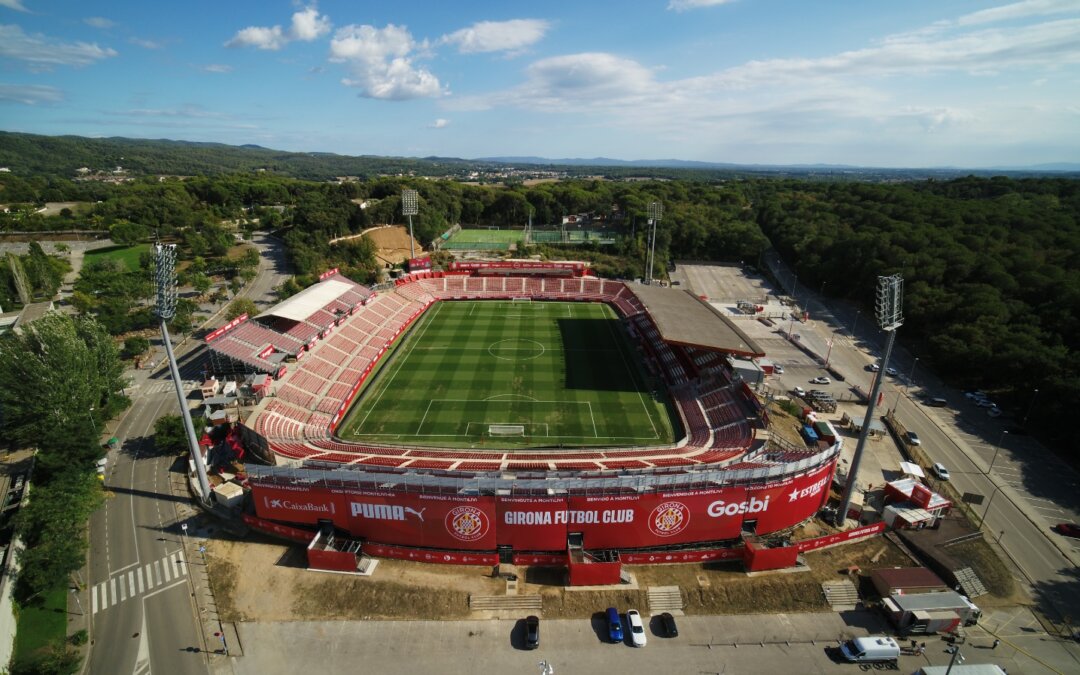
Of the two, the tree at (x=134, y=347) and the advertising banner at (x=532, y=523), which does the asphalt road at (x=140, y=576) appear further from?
the tree at (x=134, y=347)

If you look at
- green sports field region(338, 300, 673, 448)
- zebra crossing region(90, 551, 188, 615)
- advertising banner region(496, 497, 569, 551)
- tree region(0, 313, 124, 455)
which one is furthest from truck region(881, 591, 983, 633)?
tree region(0, 313, 124, 455)

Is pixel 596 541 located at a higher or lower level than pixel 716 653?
higher

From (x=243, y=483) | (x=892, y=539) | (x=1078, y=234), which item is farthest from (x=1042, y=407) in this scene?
(x=243, y=483)

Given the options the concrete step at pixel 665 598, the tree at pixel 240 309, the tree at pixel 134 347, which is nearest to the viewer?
the concrete step at pixel 665 598

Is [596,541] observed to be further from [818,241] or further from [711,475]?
[818,241]

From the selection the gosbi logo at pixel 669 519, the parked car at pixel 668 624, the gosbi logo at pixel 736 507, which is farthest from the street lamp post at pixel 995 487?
the parked car at pixel 668 624

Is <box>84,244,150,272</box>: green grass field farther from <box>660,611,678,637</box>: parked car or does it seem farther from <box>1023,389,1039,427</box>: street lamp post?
<box>1023,389,1039,427</box>: street lamp post
